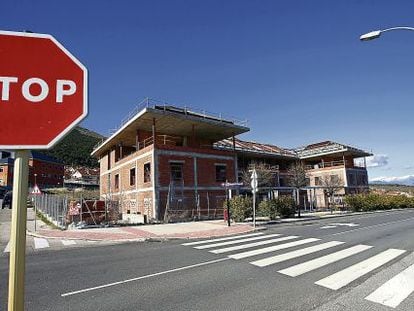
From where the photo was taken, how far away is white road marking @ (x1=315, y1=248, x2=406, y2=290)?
718 cm

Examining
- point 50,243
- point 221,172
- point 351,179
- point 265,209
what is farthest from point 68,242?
point 351,179

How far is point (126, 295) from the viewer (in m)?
6.48

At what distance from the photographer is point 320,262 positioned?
944cm

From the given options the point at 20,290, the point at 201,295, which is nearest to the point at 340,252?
the point at 201,295

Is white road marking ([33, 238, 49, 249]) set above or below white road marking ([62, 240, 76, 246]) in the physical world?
above

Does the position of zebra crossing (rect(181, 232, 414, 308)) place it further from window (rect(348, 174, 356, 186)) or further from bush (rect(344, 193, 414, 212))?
window (rect(348, 174, 356, 186))

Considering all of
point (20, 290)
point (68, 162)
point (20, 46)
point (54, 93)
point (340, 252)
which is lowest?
point (340, 252)

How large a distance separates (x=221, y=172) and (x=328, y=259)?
86.2ft

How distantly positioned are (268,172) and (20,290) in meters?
43.7

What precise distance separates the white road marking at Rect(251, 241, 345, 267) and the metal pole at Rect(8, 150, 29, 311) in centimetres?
830

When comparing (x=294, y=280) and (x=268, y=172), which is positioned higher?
(x=268, y=172)

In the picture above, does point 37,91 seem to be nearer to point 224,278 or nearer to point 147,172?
point 224,278

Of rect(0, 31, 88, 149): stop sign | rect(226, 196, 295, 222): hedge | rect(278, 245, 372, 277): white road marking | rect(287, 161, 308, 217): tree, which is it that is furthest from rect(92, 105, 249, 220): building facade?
rect(0, 31, 88, 149): stop sign

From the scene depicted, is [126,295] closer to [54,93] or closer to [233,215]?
[54,93]
